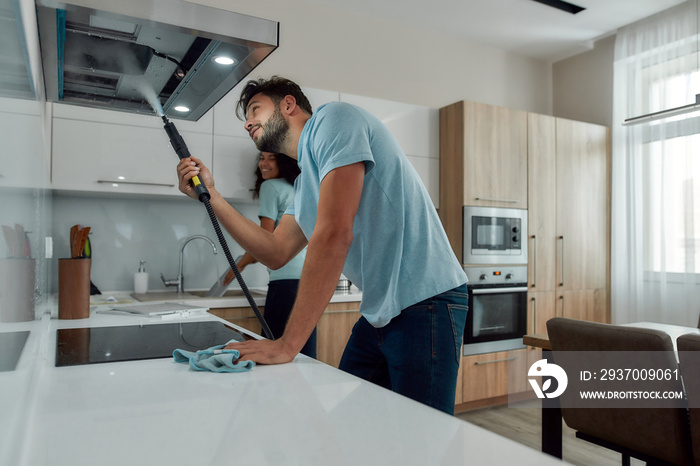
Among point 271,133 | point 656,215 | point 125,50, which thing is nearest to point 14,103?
point 125,50

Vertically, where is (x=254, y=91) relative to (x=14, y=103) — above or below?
above

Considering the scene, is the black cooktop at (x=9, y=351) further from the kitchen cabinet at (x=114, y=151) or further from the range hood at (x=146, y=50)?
the kitchen cabinet at (x=114, y=151)

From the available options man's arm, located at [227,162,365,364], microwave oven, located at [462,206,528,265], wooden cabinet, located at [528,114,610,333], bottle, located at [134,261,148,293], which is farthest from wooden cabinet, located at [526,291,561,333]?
man's arm, located at [227,162,365,364]

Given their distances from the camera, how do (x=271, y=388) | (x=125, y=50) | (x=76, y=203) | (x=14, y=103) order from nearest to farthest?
(x=14, y=103) < (x=271, y=388) < (x=125, y=50) < (x=76, y=203)

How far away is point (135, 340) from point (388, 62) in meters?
3.09

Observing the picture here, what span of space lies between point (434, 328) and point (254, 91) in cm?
82

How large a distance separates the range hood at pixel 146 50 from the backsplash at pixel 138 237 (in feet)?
5.34

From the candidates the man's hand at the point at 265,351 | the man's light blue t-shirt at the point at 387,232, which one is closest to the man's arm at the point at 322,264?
the man's hand at the point at 265,351

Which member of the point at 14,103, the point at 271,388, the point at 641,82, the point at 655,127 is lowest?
the point at 271,388

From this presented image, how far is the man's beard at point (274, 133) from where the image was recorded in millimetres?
1384

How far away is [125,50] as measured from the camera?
3.28 feet

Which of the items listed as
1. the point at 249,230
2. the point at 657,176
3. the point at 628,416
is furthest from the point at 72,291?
the point at 657,176

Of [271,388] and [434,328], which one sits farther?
[434,328]

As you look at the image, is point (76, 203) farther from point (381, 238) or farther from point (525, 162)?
point (525, 162)
